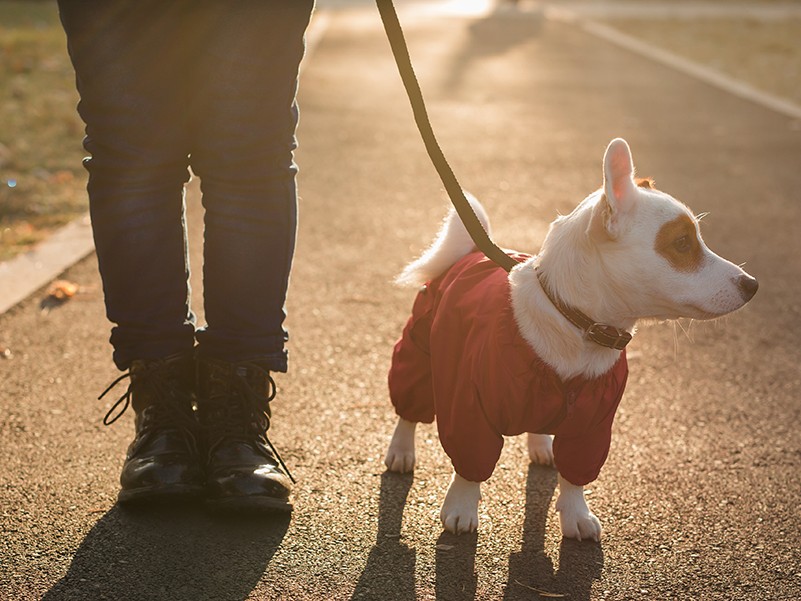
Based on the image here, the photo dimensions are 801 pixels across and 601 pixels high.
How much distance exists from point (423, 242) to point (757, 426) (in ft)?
8.12

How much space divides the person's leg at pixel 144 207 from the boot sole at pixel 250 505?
0.08 metres

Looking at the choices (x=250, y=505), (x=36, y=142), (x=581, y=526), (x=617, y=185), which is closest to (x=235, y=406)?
(x=250, y=505)

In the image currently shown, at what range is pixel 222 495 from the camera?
2.89m

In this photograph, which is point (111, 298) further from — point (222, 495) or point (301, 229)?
point (301, 229)

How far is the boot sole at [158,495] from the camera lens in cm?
288

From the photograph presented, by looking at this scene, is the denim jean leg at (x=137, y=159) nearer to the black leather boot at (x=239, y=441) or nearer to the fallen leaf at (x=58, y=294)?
the black leather boot at (x=239, y=441)

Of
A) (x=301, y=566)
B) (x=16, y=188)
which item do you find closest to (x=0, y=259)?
(x=16, y=188)

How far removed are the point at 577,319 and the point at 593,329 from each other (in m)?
0.05

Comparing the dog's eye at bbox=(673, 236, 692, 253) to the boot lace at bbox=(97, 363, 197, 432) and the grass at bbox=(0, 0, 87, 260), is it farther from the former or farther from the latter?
the grass at bbox=(0, 0, 87, 260)

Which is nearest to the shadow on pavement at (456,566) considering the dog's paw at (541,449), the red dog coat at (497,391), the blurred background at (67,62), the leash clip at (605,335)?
the red dog coat at (497,391)

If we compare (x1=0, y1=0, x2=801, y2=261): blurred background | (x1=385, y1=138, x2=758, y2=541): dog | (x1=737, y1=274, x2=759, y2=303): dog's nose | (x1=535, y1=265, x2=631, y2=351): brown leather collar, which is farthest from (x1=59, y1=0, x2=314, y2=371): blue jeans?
(x1=0, y1=0, x2=801, y2=261): blurred background

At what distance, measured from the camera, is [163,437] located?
3.00 meters

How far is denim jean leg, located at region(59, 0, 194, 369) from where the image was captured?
2.80m

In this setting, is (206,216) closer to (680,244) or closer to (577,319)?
(577,319)
